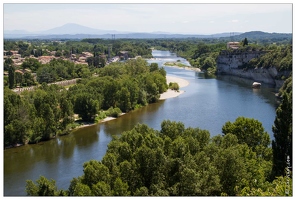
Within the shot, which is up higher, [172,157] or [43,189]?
[172,157]

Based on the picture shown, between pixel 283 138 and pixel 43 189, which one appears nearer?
pixel 43 189

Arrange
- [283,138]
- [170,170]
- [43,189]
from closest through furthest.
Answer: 1. [43,189]
2. [170,170]
3. [283,138]

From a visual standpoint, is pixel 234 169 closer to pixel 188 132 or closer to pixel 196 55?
pixel 188 132

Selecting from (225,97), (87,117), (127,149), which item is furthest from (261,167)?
(225,97)

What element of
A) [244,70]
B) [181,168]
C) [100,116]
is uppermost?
[181,168]

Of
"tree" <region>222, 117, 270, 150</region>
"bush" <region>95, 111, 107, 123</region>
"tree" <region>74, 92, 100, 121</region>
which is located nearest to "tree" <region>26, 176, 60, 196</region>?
"tree" <region>222, 117, 270, 150</region>

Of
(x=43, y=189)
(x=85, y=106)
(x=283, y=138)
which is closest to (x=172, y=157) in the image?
(x=283, y=138)

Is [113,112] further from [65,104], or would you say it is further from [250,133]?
[250,133]
